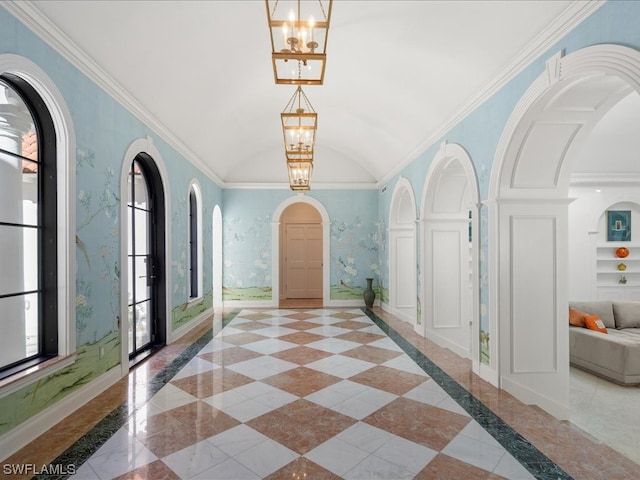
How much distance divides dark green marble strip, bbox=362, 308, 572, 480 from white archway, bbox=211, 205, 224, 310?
6251 millimetres

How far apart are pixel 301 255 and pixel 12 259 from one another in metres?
9.81

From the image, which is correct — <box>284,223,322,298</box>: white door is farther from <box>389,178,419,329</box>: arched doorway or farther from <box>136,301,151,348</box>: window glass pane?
<box>136,301,151,348</box>: window glass pane

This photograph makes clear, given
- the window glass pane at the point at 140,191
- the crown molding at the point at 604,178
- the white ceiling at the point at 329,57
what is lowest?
the window glass pane at the point at 140,191

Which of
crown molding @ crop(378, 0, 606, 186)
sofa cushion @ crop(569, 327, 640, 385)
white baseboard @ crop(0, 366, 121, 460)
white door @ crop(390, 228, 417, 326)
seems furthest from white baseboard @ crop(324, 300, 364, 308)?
white baseboard @ crop(0, 366, 121, 460)

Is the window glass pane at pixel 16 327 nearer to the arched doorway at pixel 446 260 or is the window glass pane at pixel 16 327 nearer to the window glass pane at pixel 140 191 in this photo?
the window glass pane at pixel 140 191

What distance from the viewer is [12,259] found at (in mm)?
2992

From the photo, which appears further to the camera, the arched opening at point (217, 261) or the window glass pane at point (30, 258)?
the arched opening at point (217, 261)

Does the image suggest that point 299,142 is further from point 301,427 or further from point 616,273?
point 616,273

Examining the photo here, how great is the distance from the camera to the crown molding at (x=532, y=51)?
2.85 metres

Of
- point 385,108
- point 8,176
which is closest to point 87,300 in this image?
point 8,176

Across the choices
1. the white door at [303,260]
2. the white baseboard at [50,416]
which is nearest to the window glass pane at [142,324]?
the white baseboard at [50,416]

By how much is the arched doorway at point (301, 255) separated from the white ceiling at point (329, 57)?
559 centimetres

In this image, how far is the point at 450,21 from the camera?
3611 mm

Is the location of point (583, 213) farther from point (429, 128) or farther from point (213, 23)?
point (213, 23)
